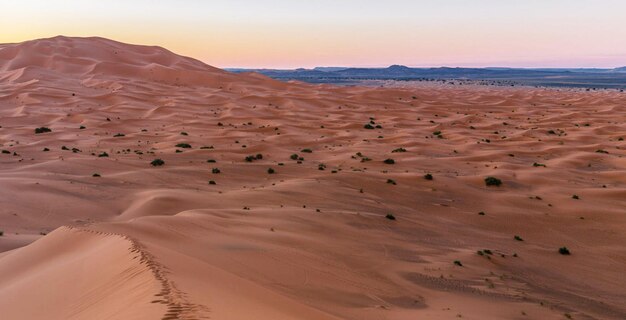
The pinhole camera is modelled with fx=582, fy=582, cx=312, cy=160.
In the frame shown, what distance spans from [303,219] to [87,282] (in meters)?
6.21

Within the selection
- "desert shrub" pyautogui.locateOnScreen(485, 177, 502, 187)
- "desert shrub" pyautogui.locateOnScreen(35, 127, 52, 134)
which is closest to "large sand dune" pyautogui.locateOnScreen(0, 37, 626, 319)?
"desert shrub" pyautogui.locateOnScreen(485, 177, 502, 187)

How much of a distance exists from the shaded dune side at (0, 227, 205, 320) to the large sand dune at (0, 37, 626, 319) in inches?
1.3

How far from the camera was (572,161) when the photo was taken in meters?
25.2

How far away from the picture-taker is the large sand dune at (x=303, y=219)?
7965 mm

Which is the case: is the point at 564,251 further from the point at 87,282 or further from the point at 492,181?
the point at 87,282

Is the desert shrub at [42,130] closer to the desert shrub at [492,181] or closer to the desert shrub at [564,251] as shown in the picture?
the desert shrub at [492,181]

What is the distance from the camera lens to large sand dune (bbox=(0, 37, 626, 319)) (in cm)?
796

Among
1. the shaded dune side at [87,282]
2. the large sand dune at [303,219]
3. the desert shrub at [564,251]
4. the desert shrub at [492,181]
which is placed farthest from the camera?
the desert shrub at [492,181]

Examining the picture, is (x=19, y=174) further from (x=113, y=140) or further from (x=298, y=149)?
(x=298, y=149)

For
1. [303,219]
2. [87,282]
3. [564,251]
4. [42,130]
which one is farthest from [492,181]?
[42,130]

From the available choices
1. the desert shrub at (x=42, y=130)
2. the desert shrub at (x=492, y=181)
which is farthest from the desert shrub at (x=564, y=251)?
the desert shrub at (x=42, y=130)

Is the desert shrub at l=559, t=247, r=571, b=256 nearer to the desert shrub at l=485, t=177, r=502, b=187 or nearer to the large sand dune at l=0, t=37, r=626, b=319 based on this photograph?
the large sand dune at l=0, t=37, r=626, b=319

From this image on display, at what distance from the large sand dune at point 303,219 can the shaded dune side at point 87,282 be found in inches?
1.3

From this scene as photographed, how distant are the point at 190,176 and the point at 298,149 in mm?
8700
